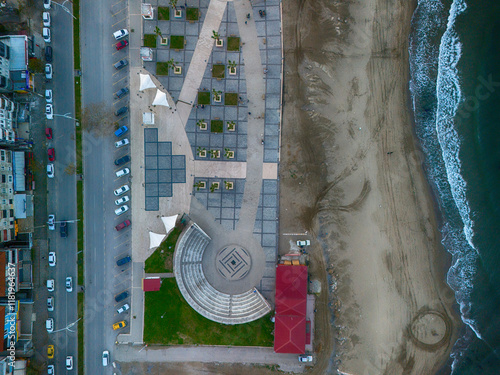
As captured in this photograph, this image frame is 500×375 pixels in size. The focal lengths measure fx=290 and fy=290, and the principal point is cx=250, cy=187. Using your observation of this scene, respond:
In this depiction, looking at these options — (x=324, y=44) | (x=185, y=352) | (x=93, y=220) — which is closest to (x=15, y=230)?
(x=93, y=220)

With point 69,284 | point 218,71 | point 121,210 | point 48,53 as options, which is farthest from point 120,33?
point 69,284

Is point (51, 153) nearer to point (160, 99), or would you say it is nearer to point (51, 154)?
point (51, 154)

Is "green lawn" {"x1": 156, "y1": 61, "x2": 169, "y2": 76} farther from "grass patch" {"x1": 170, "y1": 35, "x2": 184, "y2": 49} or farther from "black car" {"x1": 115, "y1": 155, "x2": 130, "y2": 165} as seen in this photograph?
"black car" {"x1": 115, "y1": 155, "x2": 130, "y2": 165}

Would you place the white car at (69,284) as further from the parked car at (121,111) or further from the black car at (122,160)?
the parked car at (121,111)

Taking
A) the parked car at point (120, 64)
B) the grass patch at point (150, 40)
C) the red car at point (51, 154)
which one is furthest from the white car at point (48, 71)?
the grass patch at point (150, 40)

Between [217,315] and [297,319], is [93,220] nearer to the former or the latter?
[217,315]
